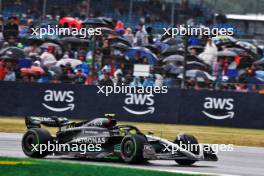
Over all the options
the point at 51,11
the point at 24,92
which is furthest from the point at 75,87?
the point at 51,11

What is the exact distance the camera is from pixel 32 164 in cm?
995

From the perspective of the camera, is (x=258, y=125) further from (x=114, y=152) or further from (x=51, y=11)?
(x=114, y=152)

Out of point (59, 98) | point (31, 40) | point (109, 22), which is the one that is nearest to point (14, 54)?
point (31, 40)

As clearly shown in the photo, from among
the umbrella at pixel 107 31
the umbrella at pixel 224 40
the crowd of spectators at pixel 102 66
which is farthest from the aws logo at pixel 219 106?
the umbrella at pixel 107 31

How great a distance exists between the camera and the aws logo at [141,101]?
2055cm

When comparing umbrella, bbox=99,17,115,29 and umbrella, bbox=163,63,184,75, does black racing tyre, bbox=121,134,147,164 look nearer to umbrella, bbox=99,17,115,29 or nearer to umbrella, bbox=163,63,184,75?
umbrella, bbox=163,63,184,75

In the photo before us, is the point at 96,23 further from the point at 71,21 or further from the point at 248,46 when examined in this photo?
the point at 248,46

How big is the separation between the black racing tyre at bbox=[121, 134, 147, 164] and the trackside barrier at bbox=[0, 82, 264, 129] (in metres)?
9.25

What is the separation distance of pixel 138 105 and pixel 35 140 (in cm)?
919

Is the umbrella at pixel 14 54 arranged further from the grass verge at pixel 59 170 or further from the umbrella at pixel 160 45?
the grass verge at pixel 59 170

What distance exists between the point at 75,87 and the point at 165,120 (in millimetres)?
2577

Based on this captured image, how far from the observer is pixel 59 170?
9.52 m

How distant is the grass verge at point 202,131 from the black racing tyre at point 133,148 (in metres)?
5.72

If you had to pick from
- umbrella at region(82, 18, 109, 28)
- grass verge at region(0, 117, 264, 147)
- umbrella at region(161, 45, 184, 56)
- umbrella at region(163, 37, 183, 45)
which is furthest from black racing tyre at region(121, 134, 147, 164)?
umbrella at region(163, 37, 183, 45)
